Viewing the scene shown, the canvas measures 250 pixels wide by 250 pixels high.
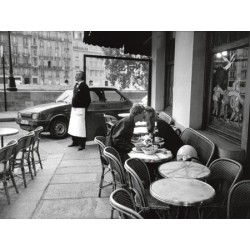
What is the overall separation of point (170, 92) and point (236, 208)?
17.6 ft

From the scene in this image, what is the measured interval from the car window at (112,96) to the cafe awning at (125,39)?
71.7 inches

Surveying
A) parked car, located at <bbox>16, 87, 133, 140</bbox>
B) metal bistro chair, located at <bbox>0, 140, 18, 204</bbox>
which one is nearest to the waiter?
parked car, located at <bbox>16, 87, 133, 140</bbox>

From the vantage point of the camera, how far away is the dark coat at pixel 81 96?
665 centimetres

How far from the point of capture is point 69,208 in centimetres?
372

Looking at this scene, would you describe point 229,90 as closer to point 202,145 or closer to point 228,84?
point 228,84

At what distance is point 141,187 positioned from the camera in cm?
262

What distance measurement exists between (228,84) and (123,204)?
9.37ft

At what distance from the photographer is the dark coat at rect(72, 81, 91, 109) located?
6.65 metres

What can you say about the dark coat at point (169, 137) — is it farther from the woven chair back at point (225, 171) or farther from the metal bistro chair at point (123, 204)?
the metal bistro chair at point (123, 204)

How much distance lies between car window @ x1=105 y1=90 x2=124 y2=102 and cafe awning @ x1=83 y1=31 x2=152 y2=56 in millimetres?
1821

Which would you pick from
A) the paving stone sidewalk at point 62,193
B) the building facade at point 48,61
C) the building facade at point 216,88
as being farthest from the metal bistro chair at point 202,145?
the building facade at point 48,61

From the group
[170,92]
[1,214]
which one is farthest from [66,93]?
[1,214]

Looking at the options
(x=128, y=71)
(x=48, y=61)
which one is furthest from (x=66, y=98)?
(x=48, y=61)
